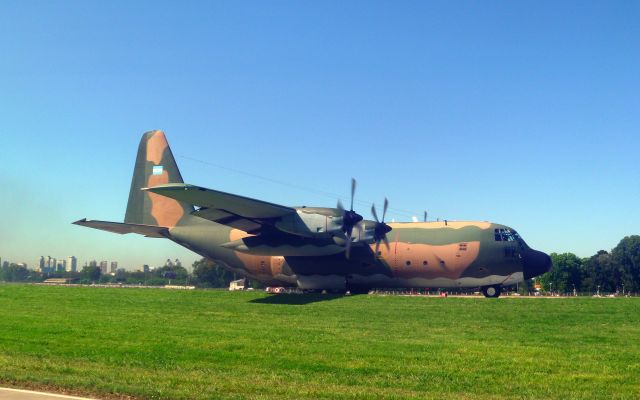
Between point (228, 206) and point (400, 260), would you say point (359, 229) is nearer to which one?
point (400, 260)

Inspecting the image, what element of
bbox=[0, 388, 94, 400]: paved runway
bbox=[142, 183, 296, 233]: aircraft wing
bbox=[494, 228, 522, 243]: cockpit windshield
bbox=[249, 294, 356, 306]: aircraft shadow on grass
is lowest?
bbox=[0, 388, 94, 400]: paved runway

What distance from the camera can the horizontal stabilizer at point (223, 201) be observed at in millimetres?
27516

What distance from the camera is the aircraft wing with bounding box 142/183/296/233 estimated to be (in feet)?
90.8

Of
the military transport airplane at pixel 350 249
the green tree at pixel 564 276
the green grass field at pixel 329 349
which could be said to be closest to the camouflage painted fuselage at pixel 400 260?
the military transport airplane at pixel 350 249

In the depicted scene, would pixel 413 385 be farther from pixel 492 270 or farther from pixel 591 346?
pixel 492 270

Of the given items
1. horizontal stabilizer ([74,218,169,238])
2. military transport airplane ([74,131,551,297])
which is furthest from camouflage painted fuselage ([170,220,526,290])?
horizontal stabilizer ([74,218,169,238])

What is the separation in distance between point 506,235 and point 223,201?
55.0ft

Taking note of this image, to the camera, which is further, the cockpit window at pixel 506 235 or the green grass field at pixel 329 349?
the cockpit window at pixel 506 235

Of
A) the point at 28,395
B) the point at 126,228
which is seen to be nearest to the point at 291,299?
the point at 126,228

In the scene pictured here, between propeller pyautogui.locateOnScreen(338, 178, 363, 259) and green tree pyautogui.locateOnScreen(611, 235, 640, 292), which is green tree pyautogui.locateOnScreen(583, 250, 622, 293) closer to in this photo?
green tree pyautogui.locateOnScreen(611, 235, 640, 292)

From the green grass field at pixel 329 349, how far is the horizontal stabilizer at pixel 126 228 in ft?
22.8

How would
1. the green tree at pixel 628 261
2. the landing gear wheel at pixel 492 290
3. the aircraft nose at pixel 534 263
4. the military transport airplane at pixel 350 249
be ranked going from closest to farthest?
the military transport airplane at pixel 350 249 < the aircraft nose at pixel 534 263 < the landing gear wheel at pixel 492 290 < the green tree at pixel 628 261

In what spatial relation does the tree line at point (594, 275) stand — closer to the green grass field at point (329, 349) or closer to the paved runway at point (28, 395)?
the green grass field at point (329, 349)

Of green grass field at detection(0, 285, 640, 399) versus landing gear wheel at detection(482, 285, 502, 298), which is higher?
landing gear wheel at detection(482, 285, 502, 298)
